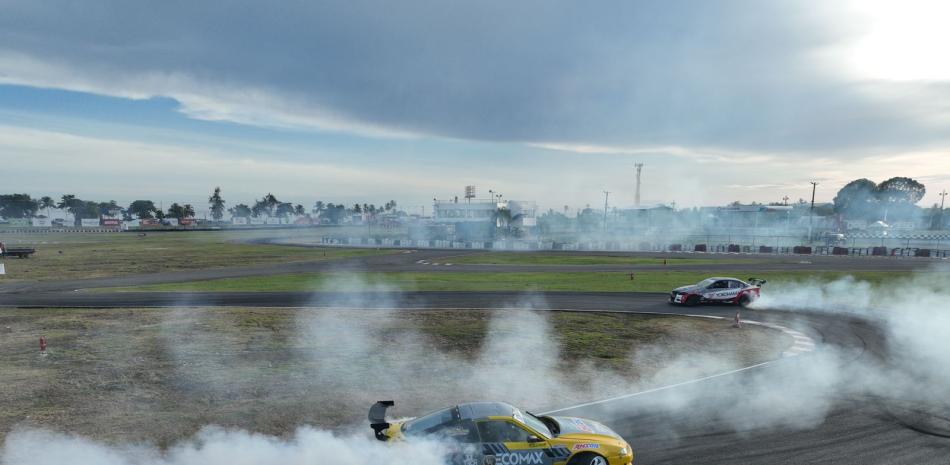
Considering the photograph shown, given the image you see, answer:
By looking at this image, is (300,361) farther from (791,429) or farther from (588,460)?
(791,429)

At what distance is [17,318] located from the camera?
2206cm

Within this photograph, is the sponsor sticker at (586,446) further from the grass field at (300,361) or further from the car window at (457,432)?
the grass field at (300,361)

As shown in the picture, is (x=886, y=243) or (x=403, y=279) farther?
(x=886, y=243)

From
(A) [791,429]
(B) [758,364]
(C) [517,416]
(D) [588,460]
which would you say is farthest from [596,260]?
(C) [517,416]

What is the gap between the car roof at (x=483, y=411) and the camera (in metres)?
8.02

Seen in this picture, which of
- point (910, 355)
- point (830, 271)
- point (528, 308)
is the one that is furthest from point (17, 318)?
point (830, 271)

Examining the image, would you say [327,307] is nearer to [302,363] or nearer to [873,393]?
[302,363]

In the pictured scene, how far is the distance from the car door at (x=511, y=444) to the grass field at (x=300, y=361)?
157 inches

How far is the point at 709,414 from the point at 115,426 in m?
13.1

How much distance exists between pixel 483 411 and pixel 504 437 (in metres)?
0.53

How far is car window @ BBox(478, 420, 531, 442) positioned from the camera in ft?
25.8

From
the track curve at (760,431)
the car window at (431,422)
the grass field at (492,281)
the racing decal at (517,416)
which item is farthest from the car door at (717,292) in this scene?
the car window at (431,422)

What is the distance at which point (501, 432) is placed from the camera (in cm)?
793

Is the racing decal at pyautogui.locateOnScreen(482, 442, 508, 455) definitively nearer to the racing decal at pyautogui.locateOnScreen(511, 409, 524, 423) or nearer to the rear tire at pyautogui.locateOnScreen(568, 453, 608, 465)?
the racing decal at pyautogui.locateOnScreen(511, 409, 524, 423)
